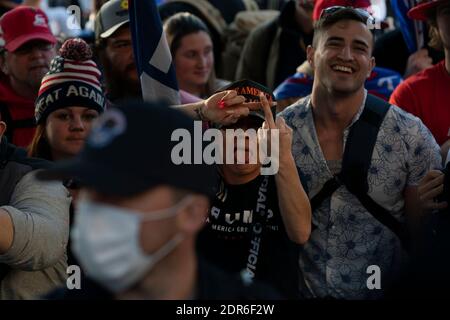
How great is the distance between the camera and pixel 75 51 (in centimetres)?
524

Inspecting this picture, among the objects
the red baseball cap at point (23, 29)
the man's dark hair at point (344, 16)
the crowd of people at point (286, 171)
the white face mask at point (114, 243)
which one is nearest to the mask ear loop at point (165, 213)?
the white face mask at point (114, 243)

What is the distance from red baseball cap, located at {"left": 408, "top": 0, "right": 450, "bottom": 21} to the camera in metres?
5.42

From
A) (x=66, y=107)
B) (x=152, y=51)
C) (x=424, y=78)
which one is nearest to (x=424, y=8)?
(x=424, y=78)

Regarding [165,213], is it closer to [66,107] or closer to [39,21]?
[66,107]

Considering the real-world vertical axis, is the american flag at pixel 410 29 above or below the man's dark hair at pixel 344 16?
above

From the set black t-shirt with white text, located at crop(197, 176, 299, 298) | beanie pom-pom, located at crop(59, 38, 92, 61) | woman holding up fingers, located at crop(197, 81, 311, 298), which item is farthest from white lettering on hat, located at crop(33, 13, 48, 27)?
black t-shirt with white text, located at crop(197, 176, 299, 298)

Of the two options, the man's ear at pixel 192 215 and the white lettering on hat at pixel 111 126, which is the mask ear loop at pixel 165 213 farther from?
the white lettering on hat at pixel 111 126

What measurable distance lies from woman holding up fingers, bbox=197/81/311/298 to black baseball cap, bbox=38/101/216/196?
1.57 m

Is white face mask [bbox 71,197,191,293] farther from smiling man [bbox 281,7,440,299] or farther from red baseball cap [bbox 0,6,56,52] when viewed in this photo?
red baseball cap [bbox 0,6,56,52]

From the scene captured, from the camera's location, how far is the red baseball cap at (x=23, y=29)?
20.1 feet

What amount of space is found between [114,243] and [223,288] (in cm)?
41

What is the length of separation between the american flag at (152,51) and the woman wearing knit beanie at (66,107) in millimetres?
268

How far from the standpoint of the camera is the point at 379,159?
4.78 m
